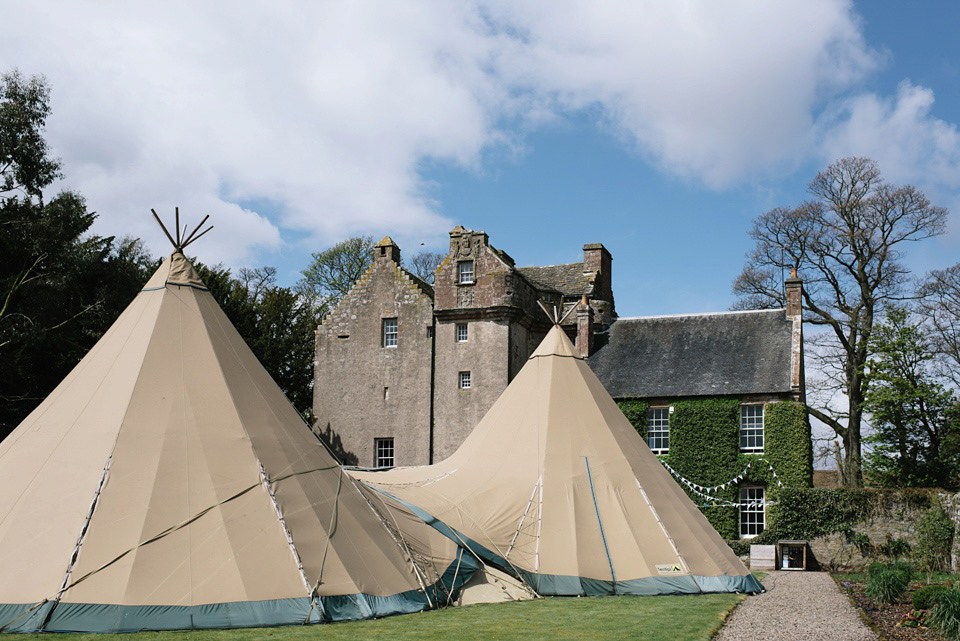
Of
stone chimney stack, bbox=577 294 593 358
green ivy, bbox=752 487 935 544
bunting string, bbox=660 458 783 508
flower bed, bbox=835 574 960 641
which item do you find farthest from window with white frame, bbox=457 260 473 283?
flower bed, bbox=835 574 960 641

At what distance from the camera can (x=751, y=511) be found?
960 inches

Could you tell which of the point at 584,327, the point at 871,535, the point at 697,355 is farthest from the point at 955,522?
the point at 584,327

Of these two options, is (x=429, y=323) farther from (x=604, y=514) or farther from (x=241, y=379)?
(x=241, y=379)

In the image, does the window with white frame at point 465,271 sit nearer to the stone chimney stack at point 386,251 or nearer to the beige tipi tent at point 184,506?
the stone chimney stack at point 386,251

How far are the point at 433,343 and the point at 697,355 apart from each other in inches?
338

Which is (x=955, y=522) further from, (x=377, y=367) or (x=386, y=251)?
(x=386, y=251)

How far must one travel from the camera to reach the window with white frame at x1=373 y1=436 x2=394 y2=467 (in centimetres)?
2822

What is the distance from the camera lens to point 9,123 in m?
22.0

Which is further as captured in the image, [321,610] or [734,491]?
[734,491]

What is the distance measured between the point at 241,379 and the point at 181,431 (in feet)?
3.95

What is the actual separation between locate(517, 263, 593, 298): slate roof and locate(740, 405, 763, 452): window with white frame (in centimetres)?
709

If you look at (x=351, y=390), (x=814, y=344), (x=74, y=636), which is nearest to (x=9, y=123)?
(x=351, y=390)

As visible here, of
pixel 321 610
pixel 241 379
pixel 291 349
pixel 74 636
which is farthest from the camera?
pixel 291 349

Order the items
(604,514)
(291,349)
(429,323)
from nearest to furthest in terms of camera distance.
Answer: (604,514) → (429,323) → (291,349)
